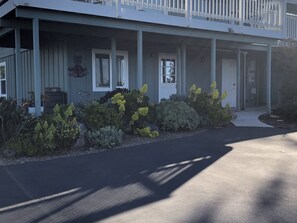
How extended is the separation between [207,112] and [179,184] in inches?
216

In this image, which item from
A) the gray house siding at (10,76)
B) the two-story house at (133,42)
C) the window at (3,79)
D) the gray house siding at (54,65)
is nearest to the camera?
the two-story house at (133,42)

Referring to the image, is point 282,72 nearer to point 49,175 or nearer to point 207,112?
point 207,112

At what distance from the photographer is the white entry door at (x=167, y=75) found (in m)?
13.7

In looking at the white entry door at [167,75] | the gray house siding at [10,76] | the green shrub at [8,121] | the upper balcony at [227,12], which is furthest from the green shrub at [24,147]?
the gray house siding at [10,76]

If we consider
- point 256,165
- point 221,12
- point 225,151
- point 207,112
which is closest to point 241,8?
point 221,12

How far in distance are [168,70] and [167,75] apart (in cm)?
20

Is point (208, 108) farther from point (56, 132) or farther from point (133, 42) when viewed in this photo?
point (56, 132)

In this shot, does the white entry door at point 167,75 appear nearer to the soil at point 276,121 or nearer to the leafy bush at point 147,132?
the soil at point 276,121

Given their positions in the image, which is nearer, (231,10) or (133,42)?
(231,10)

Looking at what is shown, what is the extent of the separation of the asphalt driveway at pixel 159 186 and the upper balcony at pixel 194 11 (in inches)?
A: 137

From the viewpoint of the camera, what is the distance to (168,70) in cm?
1394

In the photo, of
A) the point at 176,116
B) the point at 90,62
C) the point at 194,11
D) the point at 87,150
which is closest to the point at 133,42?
the point at 90,62

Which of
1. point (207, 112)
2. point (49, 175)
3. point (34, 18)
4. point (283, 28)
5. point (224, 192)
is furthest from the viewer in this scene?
point (283, 28)

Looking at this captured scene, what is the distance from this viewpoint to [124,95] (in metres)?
9.23
